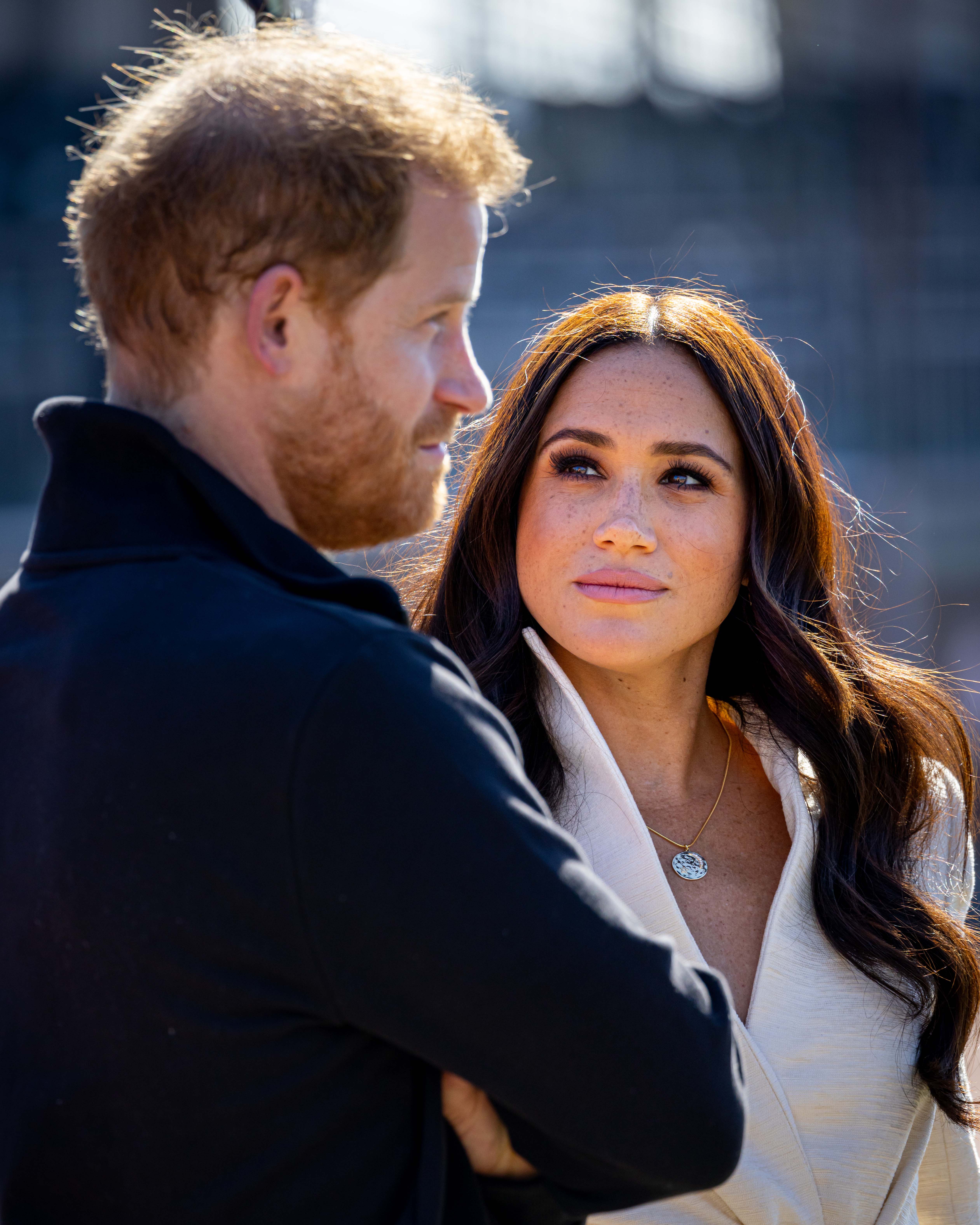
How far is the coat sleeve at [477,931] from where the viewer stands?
1121 millimetres

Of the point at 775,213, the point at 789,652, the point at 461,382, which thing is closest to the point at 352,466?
the point at 461,382

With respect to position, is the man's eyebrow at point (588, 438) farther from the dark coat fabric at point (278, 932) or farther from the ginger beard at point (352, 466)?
the dark coat fabric at point (278, 932)

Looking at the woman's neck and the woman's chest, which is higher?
the woman's neck

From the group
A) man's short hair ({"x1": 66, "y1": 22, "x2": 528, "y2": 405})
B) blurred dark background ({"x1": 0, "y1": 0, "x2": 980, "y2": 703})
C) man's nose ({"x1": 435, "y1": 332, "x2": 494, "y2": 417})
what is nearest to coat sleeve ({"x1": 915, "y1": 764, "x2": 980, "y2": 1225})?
man's nose ({"x1": 435, "y1": 332, "x2": 494, "y2": 417})

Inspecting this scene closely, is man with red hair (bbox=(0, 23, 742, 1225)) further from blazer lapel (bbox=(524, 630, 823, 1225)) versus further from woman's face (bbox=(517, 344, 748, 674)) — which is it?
woman's face (bbox=(517, 344, 748, 674))

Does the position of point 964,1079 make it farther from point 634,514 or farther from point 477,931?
point 477,931

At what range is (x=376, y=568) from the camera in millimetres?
4035

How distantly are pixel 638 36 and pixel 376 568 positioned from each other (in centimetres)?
1655

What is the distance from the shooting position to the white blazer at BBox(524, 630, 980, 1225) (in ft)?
6.86

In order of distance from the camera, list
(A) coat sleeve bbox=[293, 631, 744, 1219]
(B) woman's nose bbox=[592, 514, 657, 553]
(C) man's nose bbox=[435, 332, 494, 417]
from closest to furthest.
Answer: (A) coat sleeve bbox=[293, 631, 744, 1219]
(C) man's nose bbox=[435, 332, 494, 417]
(B) woman's nose bbox=[592, 514, 657, 553]

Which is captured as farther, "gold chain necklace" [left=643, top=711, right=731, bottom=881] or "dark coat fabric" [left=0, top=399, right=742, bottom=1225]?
"gold chain necklace" [left=643, top=711, right=731, bottom=881]

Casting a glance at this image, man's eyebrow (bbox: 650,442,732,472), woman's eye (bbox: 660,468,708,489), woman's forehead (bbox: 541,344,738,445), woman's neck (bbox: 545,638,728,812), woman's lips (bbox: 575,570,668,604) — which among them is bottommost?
woman's neck (bbox: 545,638,728,812)

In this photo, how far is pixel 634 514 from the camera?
91.0 inches

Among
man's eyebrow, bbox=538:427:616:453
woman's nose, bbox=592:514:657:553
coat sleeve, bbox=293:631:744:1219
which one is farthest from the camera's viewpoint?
man's eyebrow, bbox=538:427:616:453
